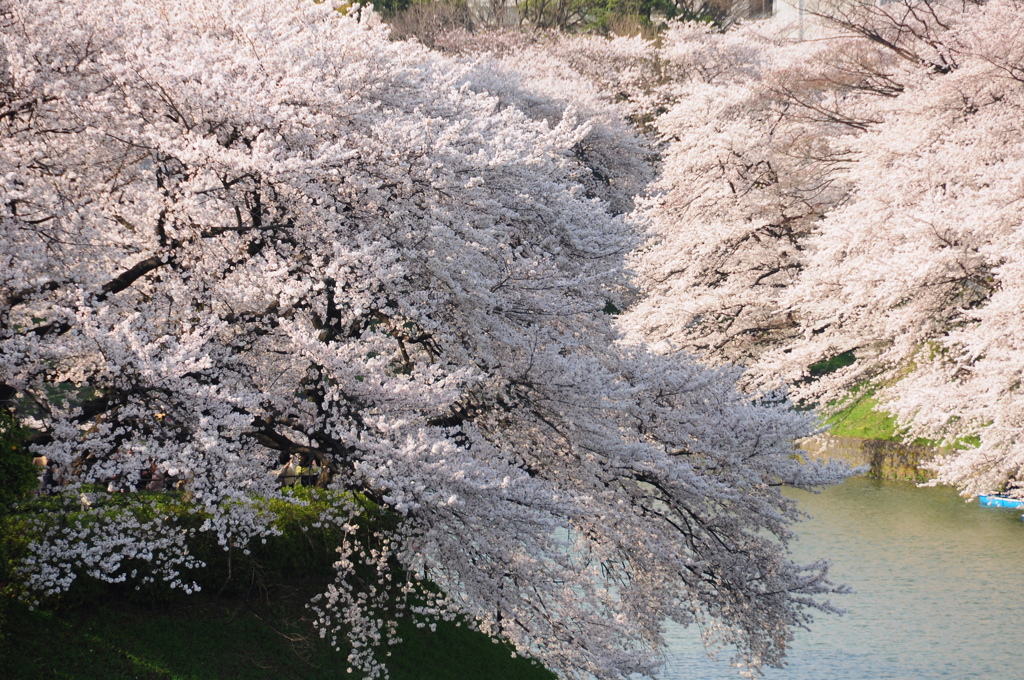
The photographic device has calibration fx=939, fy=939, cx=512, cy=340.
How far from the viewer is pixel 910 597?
15781 millimetres

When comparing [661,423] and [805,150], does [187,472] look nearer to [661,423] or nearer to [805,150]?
[661,423]

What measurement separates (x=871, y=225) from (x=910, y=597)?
6.28 m

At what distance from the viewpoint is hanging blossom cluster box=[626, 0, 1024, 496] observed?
43.7 feet

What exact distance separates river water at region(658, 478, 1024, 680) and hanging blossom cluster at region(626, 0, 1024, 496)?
1985mm

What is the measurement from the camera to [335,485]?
8.30m

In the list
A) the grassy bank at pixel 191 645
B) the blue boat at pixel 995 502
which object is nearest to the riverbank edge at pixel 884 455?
the blue boat at pixel 995 502

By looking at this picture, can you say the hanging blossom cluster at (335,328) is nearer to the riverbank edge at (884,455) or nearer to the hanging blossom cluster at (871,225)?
the hanging blossom cluster at (871,225)

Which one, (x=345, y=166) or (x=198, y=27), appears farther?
(x=198, y=27)

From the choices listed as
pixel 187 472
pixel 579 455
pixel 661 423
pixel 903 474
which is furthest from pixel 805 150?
pixel 187 472

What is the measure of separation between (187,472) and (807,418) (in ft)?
23.9

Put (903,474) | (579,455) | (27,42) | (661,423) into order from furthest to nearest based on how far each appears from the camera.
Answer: (903,474)
(661,423)
(579,455)
(27,42)

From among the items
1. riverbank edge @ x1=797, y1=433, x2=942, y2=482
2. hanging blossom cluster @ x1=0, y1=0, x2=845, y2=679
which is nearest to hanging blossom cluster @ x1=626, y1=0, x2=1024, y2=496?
hanging blossom cluster @ x1=0, y1=0, x2=845, y2=679

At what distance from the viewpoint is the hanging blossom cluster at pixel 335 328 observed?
737cm

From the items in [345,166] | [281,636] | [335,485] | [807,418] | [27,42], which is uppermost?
[27,42]
